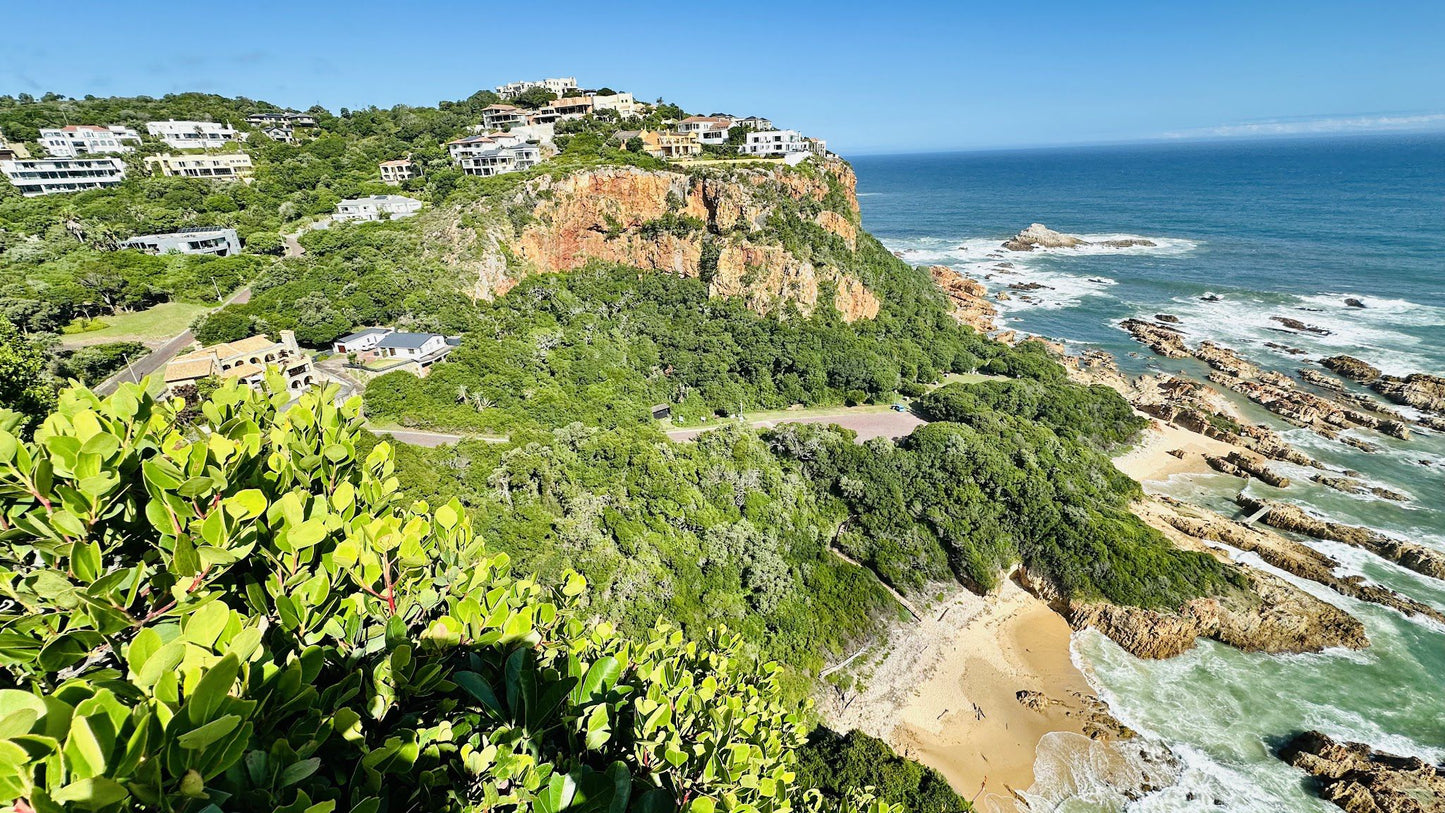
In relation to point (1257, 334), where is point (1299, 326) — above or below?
above

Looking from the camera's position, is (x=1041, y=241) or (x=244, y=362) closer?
(x=244, y=362)

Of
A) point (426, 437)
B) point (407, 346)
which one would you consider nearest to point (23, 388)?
point (426, 437)

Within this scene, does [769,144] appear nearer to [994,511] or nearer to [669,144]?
[669,144]

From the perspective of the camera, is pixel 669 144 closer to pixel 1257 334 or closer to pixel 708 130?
pixel 708 130

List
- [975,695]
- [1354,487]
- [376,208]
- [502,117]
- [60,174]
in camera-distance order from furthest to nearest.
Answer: [502,117]
[60,174]
[376,208]
[1354,487]
[975,695]

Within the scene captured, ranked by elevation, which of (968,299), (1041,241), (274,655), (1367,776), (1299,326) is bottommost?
(1367,776)

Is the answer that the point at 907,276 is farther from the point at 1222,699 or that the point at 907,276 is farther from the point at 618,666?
the point at 618,666

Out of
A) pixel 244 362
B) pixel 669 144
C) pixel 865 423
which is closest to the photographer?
pixel 244 362
